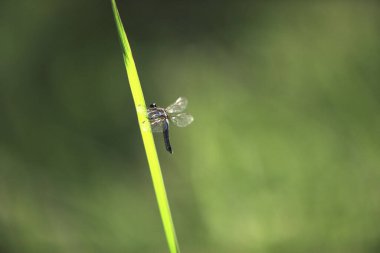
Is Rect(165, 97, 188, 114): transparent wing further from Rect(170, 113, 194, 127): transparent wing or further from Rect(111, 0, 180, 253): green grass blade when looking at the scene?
Rect(111, 0, 180, 253): green grass blade

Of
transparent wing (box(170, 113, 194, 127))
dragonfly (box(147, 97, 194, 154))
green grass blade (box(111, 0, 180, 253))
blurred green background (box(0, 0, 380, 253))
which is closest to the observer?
green grass blade (box(111, 0, 180, 253))

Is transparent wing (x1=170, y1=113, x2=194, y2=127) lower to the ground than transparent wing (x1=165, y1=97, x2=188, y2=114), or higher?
lower

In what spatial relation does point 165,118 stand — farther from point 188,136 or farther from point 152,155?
point 188,136

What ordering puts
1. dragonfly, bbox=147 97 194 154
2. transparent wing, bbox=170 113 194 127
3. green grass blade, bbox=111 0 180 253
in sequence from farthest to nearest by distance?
transparent wing, bbox=170 113 194 127, dragonfly, bbox=147 97 194 154, green grass blade, bbox=111 0 180 253

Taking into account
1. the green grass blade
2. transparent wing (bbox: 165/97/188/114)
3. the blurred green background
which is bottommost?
the green grass blade

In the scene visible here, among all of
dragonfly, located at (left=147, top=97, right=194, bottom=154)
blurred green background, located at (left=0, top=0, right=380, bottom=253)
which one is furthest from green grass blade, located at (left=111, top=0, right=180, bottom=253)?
blurred green background, located at (left=0, top=0, right=380, bottom=253)

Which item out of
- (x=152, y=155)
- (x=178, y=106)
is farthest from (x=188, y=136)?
(x=152, y=155)

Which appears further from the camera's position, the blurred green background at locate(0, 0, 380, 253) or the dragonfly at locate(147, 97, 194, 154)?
the blurred green background at locate(0, 0, 380, 253)
